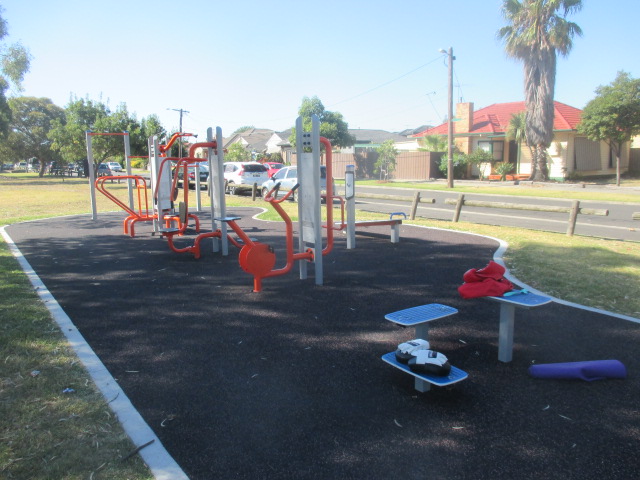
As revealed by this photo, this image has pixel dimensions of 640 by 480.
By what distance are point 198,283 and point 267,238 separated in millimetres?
3630

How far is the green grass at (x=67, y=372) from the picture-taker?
276 cm

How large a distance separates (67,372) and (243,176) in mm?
19554

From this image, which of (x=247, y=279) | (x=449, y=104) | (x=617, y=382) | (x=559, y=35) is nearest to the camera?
Answer: (x=617, y=382)

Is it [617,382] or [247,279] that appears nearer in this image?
[617,382]

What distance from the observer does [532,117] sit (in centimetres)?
2992

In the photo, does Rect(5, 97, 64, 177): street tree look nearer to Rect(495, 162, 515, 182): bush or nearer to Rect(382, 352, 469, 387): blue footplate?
Rect(495, 162, 515, 182): bush

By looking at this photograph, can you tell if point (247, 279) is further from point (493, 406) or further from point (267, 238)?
point (493, 406)

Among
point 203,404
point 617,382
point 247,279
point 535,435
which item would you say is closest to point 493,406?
point 535,435

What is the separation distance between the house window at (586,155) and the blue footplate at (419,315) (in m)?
32.2

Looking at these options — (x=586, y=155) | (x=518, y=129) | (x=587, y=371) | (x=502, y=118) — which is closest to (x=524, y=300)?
(x=587, y=371)

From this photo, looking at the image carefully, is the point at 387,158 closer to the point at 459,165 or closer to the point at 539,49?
the point at 459,165

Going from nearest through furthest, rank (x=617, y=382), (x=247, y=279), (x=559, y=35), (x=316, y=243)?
(x=617, y=382) < (x=316, y=243) < (x=247, y=279) < (x=559, y=35)

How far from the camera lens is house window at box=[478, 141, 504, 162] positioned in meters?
34.8

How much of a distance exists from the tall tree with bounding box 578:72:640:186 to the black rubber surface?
79.9ft
